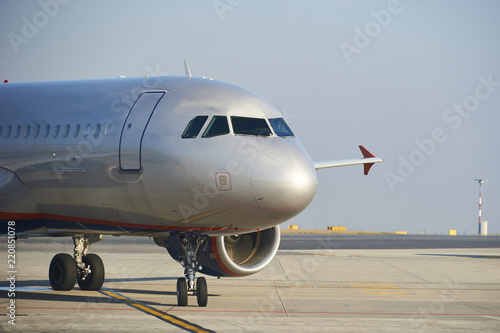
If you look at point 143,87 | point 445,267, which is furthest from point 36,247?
point 143,87

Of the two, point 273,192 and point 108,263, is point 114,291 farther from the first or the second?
point 108,263

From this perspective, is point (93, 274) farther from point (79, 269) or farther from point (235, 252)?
point (235, 252)

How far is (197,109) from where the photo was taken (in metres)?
15.0

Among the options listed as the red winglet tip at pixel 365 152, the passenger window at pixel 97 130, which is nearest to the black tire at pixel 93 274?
the passenger window at pixel 97 130

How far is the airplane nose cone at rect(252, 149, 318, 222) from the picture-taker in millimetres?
13992

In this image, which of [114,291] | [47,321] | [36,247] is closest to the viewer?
[47,321]

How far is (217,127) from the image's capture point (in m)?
14.8

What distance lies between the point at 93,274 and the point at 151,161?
17.7 feet

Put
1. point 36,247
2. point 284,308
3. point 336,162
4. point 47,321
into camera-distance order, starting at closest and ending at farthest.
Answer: point 47,321 → point 284,308 → point 336,162 → point 36,247

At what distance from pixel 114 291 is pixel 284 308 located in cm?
510

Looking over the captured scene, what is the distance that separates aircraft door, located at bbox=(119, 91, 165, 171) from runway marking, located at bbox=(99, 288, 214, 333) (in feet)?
9.18

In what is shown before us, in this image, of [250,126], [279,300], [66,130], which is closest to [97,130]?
[66,130]

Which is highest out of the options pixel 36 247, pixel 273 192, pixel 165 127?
pixel 165 127

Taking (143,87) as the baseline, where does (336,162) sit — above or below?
below
